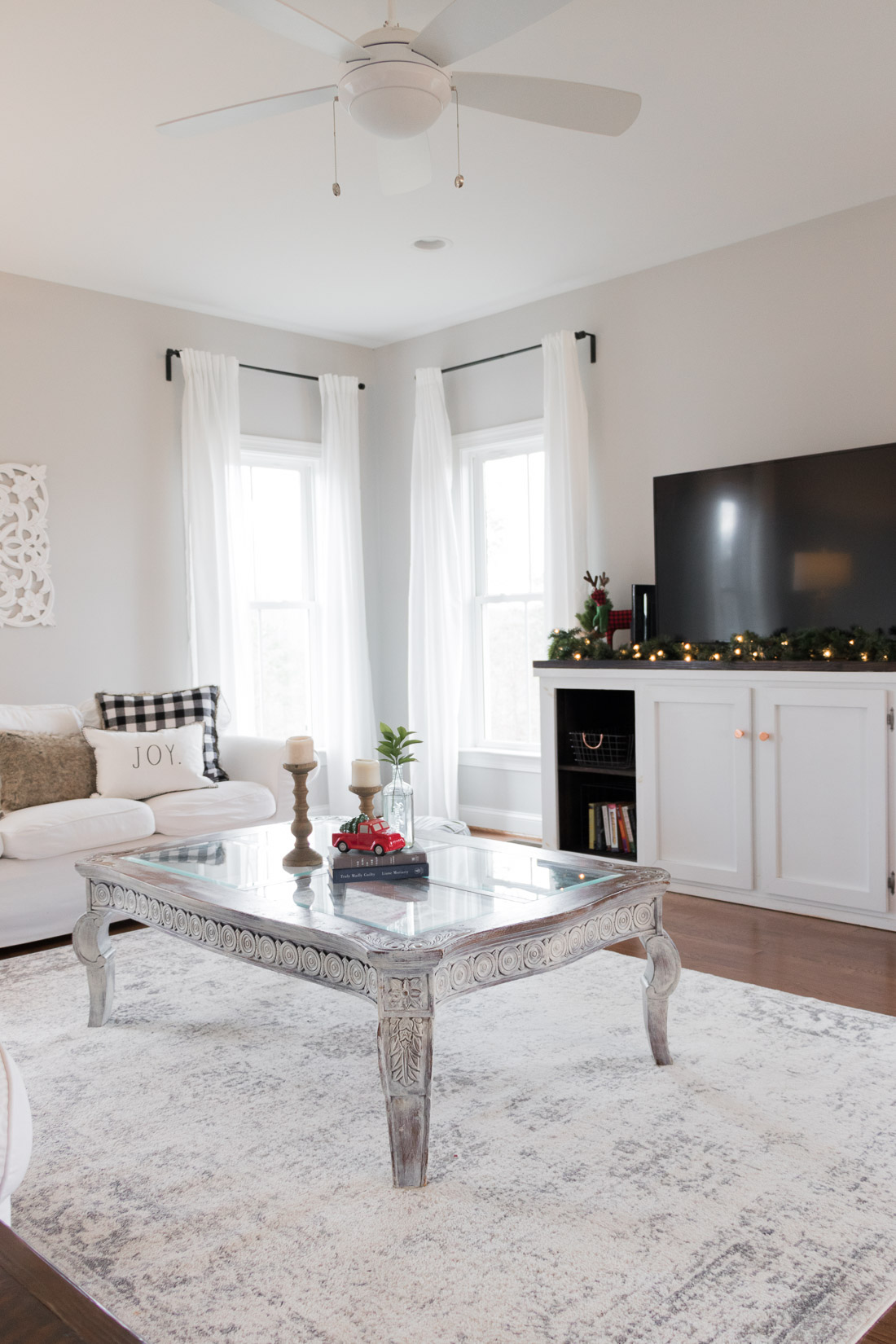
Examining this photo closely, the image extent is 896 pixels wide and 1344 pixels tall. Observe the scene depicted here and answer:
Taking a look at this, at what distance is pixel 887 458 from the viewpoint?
3803 millimetres

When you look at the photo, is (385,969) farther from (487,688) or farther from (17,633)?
(487,688)

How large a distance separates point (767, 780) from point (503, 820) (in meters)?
1.95

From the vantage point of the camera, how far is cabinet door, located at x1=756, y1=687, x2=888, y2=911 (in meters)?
3.63

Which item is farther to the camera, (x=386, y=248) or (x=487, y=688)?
(x=487, y=688)

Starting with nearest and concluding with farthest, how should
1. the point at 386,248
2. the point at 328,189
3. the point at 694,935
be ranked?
the point at 694,935 < the point at 328,189 < the point at 386,248

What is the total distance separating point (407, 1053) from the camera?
193 centimetres

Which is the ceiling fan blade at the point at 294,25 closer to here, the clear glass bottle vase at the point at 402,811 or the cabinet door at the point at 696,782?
the clear glass bottle vase at the point at 402,811

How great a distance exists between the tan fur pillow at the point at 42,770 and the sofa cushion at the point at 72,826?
65mm

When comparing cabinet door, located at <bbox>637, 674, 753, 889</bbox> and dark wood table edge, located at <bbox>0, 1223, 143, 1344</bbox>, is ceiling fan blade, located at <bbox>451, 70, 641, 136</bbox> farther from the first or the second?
dark wood table edge, located at <bbox>0, 1223, 143, 1344</bbox>

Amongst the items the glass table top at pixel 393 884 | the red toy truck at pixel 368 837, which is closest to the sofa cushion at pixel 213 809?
the glass table top at pixel 393 884

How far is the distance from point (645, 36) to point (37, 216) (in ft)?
8.26

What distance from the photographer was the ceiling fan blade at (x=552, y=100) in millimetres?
2432

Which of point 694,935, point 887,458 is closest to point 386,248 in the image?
point 887,458

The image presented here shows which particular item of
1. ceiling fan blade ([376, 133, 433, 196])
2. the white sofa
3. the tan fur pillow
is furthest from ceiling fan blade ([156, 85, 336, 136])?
the tan fur pillow
